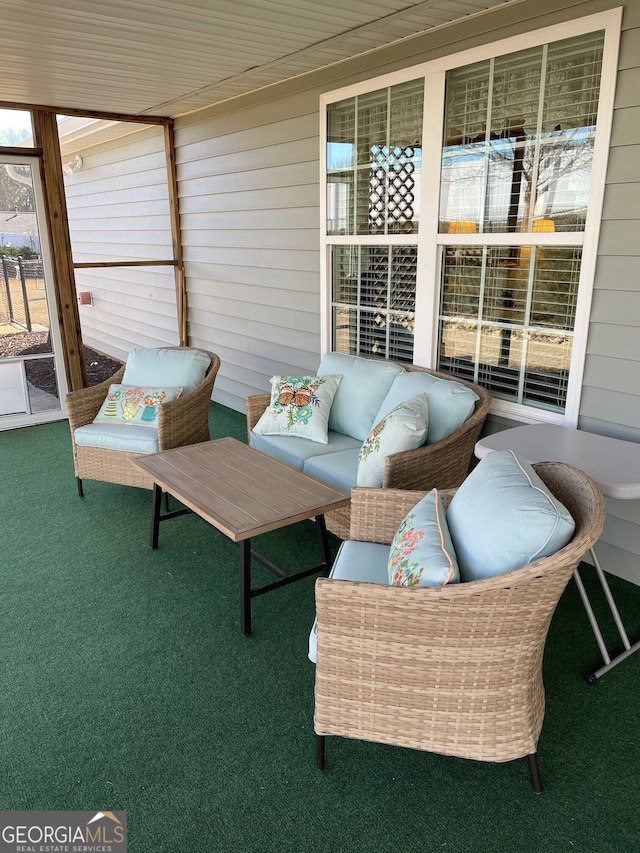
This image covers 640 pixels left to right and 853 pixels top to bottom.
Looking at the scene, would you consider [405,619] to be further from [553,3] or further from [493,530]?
[553,3]

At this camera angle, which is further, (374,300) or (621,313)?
(374,300)

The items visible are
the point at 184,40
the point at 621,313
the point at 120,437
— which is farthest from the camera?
the point at 120,437

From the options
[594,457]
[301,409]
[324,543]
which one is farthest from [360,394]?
[594,457]

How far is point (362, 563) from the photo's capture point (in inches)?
83.7

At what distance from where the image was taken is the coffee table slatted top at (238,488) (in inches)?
99.1

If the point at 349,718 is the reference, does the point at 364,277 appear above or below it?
above

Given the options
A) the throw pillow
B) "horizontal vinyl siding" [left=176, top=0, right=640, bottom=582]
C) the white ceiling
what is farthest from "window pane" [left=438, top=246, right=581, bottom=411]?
the white ceiling

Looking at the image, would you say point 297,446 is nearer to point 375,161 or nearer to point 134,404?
point 134,404

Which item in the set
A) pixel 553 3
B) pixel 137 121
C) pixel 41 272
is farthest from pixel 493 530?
pixel 137 121

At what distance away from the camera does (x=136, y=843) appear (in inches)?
67.1

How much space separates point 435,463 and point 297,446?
839mm

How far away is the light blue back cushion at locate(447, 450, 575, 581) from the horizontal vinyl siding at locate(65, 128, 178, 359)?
4.92 m

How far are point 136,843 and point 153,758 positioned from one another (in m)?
0.29

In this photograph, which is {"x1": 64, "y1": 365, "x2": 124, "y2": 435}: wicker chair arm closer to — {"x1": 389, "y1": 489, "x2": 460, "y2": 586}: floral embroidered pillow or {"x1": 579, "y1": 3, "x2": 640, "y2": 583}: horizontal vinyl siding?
{"x1": 389, "y1": 489, "x2": 460, "y2": 586}: floral embroidered pillow
